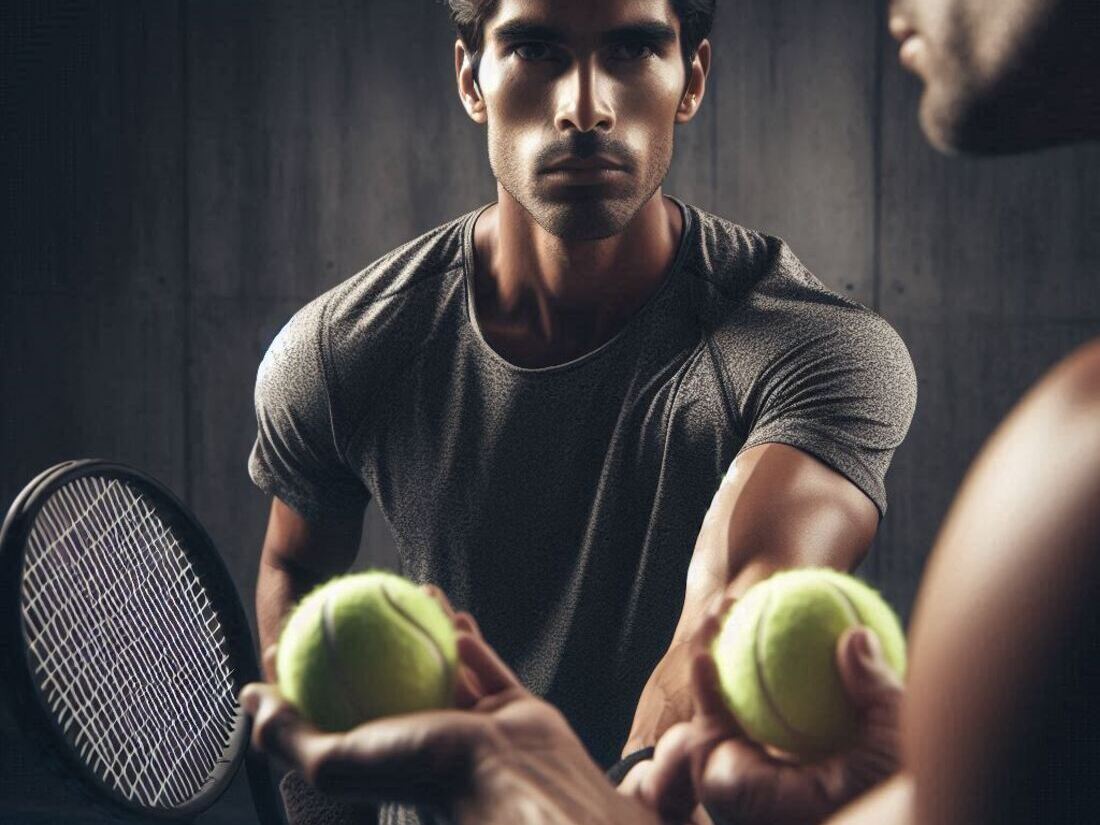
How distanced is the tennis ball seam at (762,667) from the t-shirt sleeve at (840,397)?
0.31 m

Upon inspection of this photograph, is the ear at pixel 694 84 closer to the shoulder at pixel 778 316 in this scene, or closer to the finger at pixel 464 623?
the shoulder at pixel 778 316

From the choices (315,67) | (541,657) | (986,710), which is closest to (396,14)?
(315,67)

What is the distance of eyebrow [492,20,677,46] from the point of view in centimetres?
130

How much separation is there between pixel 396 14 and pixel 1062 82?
3.21 m

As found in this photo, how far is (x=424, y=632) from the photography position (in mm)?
957

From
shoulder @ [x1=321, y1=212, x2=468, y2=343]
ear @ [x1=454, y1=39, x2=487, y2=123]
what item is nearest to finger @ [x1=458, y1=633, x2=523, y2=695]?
shoulder @ [x1=321, y1=212, x2=468, y2=343]

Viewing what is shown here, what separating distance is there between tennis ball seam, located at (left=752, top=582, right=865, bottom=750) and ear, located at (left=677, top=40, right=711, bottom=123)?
26.3 inches

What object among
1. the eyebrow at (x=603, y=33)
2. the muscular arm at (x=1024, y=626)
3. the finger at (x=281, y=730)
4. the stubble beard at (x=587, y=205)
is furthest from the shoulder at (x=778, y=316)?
the muscular arm at (x=1024, y=626)

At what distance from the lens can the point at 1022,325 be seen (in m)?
3.35

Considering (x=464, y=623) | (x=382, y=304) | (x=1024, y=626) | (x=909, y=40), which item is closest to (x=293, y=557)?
(x=382, y=304)

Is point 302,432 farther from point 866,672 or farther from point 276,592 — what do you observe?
point 866,672

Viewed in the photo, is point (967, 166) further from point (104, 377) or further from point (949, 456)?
point (104, 377)

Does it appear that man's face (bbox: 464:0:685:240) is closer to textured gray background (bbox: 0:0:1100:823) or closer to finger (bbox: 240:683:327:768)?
finger (bbox: 240:683:327:768)

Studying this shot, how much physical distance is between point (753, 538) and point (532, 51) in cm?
55
